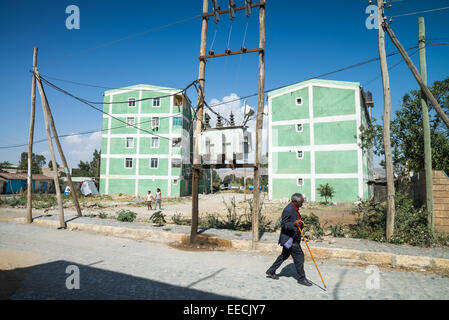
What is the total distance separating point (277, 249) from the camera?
25.7 feet

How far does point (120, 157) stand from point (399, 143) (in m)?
30.6

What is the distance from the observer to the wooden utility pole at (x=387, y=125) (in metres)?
7.92

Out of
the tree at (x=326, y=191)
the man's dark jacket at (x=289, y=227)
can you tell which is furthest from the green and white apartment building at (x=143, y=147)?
the man's dark jacket at (x=289, y=227)

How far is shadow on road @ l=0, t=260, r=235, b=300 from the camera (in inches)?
177

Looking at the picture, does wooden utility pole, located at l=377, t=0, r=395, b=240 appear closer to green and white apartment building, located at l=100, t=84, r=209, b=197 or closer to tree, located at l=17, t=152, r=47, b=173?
green and white apartment building, located at l=100, t=84, r=209, b=197

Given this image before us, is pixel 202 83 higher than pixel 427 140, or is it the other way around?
pixel 202 83

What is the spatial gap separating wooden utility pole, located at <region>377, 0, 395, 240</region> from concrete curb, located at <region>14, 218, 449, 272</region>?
4.95 ft

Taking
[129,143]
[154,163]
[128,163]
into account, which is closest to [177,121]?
[154,163]

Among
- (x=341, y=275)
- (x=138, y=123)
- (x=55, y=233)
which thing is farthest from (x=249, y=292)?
(x=138, y=123)

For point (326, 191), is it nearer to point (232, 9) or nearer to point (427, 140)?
point (427, 140)

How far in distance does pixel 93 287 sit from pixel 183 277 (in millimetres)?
1622

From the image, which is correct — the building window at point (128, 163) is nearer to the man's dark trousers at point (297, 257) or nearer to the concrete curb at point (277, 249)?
the concrete curb at point (277, 249)

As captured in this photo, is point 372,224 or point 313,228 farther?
point 372,224

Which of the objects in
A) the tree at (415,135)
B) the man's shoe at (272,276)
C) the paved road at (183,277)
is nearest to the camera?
the paved road at (183,277)
